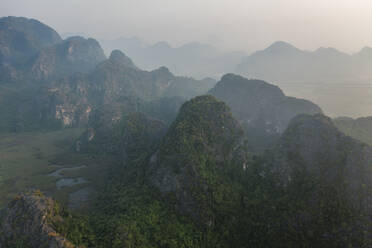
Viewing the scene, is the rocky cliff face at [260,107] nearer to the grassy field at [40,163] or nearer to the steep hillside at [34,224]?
the grassy field at [40,163]

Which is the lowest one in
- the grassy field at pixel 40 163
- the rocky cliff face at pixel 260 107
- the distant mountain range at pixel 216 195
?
the grassy field at pixel 40 163

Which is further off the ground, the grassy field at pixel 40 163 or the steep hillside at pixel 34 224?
the steep hillside at pixel 34 224

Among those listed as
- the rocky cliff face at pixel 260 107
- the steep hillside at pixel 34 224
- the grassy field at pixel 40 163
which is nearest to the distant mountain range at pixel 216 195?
the steep hillside at pixel 34 224

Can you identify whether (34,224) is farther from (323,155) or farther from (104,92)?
(104,92)

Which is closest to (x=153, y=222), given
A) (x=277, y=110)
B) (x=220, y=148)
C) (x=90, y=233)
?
(x=90, y=233)

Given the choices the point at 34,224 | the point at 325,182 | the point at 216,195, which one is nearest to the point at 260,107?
the point at 325,182

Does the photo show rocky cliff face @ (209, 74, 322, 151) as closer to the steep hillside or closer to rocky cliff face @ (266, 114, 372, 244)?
rocky cliff face @ (266, 114, 372, 244)
